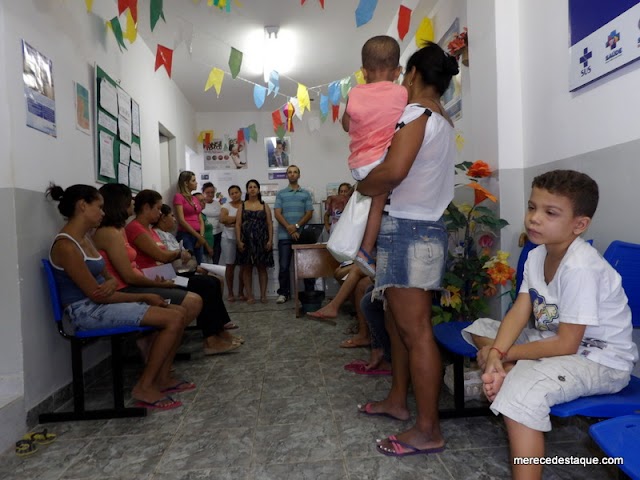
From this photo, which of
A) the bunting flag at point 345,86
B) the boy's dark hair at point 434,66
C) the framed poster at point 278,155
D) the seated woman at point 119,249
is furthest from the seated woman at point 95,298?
the framed poster at point 278,155

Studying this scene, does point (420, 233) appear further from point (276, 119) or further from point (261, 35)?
point (276, 119)

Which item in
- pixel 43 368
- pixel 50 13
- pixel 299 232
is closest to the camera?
pixel 43 368

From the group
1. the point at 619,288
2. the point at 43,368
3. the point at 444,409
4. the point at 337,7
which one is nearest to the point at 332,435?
the point at 444,409

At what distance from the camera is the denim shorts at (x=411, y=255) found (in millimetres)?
1478

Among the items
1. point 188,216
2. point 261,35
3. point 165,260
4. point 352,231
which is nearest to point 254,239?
point 188,216

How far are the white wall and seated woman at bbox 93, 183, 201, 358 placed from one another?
0.74ft

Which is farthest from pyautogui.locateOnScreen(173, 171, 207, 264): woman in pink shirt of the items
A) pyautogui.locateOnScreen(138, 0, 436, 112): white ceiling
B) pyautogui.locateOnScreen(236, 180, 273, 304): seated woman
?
pyautogui.locateOnScreen(138, 0, 436, 112): white ceiling

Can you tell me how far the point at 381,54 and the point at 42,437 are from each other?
1.95 m

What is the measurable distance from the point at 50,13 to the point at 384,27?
297 centimetres

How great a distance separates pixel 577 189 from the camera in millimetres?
1139

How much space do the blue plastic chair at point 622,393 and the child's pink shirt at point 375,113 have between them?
75cm

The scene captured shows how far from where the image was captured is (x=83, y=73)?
2.68 meters

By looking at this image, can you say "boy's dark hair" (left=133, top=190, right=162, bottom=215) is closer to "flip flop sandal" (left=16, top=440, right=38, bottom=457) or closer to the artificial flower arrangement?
"flip flop sandal" (left=16, top=440, right=38, bottom=457)

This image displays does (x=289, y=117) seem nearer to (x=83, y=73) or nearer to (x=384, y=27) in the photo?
(x=384, y=27)
